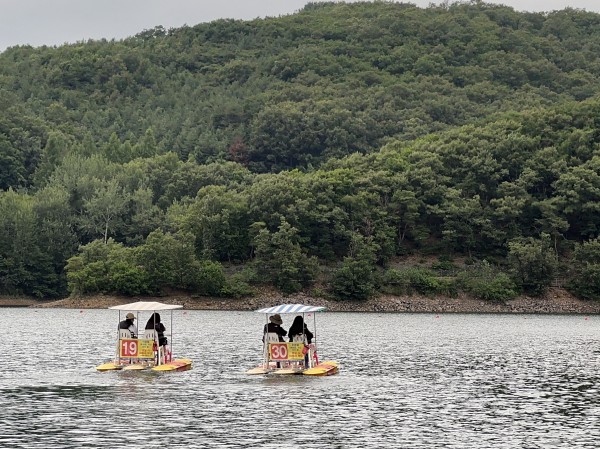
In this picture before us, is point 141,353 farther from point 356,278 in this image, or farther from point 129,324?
point 356,278

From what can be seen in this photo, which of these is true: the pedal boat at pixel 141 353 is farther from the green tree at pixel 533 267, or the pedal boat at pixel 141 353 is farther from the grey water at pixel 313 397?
the green tree at pixel 533 267

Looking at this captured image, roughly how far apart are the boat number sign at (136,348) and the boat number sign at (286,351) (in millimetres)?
6594

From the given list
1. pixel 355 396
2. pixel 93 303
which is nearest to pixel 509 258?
pixel 93 303

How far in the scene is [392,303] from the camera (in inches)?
6122

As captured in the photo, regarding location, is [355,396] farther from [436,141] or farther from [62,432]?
[436,141]

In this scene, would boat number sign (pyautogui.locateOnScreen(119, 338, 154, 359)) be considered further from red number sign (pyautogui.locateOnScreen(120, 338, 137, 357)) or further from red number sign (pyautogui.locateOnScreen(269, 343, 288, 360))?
red number sign (pyautogui.locateOnScreen(269, 343, 288, 360))

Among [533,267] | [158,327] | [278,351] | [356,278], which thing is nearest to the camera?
[278,351]

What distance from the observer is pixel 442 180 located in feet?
579

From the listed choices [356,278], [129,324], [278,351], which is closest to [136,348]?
[129,324]

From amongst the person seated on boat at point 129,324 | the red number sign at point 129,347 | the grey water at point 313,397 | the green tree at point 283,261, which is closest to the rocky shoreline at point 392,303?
the green tree at point 283,261

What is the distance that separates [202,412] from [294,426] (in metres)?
4.94

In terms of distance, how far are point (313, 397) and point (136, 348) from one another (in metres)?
13.9

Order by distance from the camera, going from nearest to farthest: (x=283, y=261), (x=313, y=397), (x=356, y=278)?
(x=313, y=397)
(x=283, y=261)
(x=356, y=278)

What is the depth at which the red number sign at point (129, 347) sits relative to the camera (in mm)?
61750
